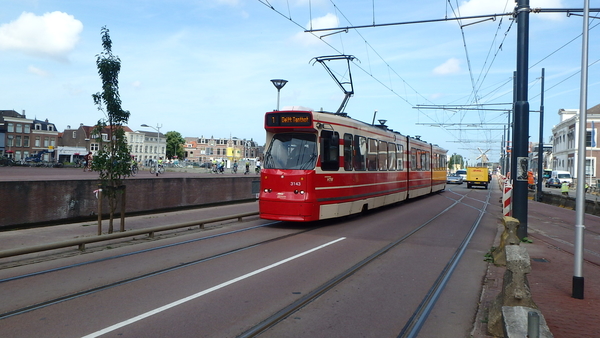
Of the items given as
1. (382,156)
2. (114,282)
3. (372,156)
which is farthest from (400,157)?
(114,282)

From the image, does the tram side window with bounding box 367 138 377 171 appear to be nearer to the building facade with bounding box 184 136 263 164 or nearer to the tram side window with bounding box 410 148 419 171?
the tram side window with bounding box 410 148 419 171

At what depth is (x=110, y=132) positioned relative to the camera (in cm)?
1206

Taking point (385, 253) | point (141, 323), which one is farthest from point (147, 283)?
point (385, 253)

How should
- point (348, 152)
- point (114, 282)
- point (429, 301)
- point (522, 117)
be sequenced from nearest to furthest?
point (429, 301) → point (114, 282) → point (522, 117) → point (348, 152)

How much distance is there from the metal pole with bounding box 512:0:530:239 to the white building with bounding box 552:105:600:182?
59.9 meters

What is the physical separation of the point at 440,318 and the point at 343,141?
8.91 metres

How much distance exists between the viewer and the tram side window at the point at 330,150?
13352 millimetres

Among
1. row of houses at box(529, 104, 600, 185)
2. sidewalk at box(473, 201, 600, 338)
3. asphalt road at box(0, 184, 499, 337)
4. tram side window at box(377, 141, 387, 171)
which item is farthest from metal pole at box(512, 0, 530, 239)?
row of houses at box(529, 104, 600, 185)

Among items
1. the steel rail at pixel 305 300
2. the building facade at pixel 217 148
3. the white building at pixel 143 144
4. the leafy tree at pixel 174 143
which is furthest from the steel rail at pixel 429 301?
the building facade at pixel 217 148

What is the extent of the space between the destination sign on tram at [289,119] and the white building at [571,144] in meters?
61.9

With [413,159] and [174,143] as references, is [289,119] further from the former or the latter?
[174,143]

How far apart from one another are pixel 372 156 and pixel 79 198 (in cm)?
984

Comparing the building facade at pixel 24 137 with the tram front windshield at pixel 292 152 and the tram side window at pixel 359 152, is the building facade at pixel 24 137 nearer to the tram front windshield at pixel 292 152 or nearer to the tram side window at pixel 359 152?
the tram side window at pixel 359 152

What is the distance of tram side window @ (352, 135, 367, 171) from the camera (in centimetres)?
1540
